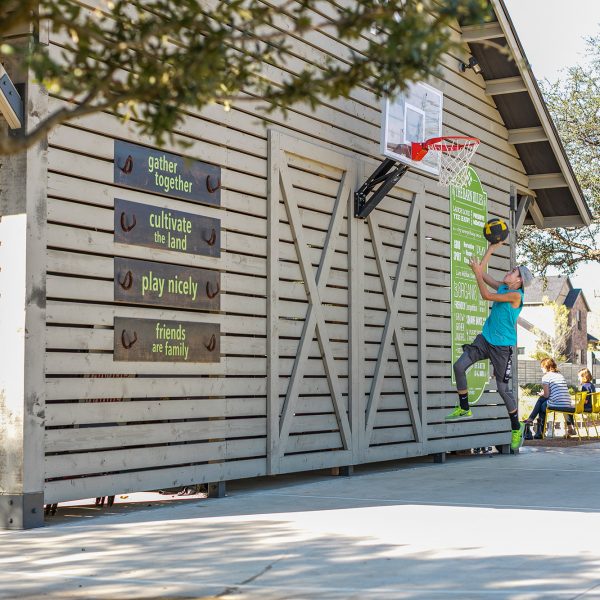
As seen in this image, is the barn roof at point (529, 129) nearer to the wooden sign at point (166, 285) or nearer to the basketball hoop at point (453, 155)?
the basketball hoop at point (453, 155)

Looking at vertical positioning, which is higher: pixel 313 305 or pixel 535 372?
pixel 535 372

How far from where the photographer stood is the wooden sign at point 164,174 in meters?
8.99

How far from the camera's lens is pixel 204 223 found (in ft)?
32.3

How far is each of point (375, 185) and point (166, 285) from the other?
3.76 m

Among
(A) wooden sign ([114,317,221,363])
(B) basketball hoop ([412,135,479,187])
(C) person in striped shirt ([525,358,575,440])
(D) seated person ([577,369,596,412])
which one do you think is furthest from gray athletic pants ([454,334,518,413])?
(D) seated person ([577,369,596,412])

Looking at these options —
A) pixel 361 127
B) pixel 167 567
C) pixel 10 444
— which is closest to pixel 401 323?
pixel 361 127

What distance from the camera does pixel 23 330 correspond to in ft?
25.6

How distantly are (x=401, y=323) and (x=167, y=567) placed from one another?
7269mm

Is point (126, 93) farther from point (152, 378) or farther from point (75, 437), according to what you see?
point (152, 378)

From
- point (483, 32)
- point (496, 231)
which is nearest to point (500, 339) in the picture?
point (496, 231)

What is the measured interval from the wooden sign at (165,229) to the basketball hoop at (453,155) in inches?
149

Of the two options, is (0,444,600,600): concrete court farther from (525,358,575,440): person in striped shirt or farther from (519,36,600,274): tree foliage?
(519,36,600,274): tree foliage

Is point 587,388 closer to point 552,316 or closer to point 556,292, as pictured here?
point 552,316

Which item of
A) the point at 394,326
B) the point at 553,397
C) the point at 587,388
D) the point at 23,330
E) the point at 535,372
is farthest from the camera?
the point at 535,372
